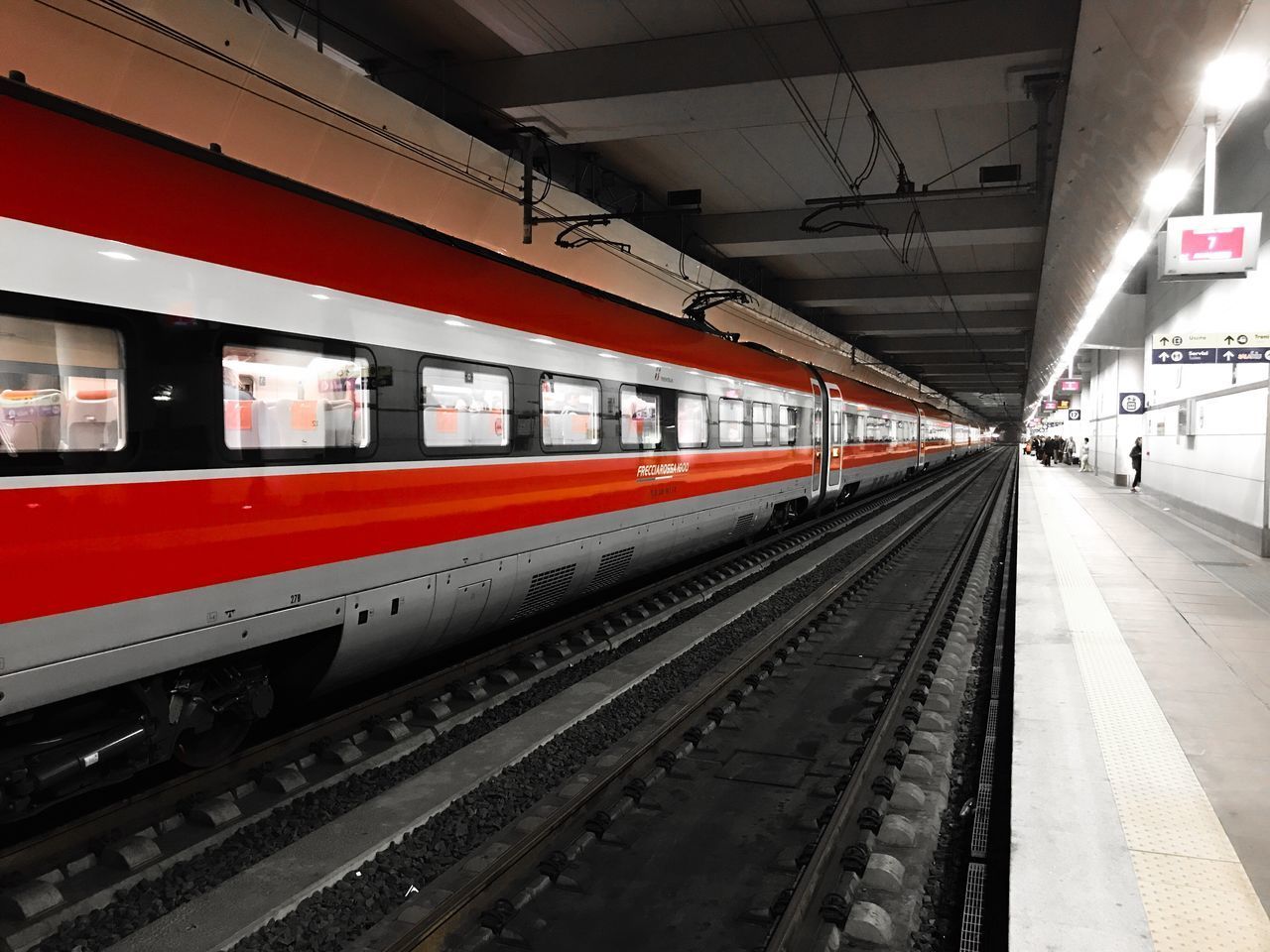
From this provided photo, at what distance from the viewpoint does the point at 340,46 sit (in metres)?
8.16

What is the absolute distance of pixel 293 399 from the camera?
14.7 ft

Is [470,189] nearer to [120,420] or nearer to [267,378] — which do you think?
[267,378]

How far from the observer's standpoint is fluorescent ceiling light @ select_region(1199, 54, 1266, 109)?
6164 millimetres

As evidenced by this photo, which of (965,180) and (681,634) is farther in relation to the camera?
(965,180)

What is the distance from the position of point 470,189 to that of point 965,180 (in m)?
7.91

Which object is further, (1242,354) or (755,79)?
(1242,354)

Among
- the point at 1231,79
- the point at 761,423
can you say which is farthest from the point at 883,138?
the point at 1231,79

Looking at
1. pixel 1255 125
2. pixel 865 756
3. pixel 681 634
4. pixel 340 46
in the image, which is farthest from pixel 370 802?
pixel 1255 125

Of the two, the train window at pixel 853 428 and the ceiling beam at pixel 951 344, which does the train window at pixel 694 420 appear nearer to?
the train window at pixel 853 428

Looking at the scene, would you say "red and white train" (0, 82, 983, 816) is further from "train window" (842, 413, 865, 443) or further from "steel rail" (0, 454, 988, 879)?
"train window" (842, 413, 865, 443)

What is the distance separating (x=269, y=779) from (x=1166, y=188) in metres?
9.96

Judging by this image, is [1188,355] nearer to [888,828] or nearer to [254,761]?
[888,828]

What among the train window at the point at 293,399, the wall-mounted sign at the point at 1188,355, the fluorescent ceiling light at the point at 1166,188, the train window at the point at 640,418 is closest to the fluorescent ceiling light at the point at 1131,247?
the fluorescent ceiling light at the point at 1166,188

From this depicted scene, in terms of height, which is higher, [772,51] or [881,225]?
[772,51]
